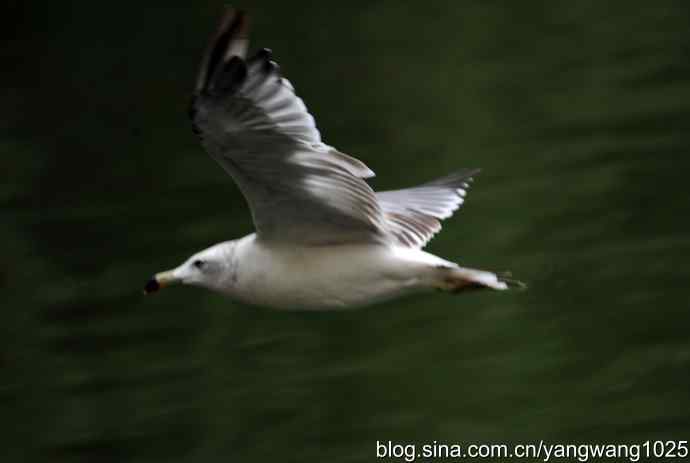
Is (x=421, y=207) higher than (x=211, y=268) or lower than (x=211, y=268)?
higher

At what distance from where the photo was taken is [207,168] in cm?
938

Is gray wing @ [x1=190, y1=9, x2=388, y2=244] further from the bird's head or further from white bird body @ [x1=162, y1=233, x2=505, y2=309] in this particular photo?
the bird's head

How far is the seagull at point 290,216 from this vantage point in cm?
418

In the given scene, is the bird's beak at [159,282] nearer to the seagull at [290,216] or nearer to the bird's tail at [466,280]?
the seagull at [290,216]

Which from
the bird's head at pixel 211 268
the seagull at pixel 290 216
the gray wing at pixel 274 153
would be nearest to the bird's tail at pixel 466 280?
the seagull at pixel 290 216

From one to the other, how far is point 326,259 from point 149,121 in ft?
19.5

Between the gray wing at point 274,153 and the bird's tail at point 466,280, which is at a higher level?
the gray wing at point 274,153

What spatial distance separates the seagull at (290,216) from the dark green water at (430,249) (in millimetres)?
1394

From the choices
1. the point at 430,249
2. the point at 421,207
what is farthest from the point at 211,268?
the point at 430,249

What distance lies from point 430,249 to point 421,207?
2085mm

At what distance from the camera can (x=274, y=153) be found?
14.3 feet

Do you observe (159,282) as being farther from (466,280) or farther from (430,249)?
(430,249)

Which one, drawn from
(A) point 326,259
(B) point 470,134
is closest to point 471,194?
(B) point 470,134

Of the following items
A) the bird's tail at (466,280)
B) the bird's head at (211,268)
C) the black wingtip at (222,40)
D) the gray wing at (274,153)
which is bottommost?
the bird's tail at (466,280)
